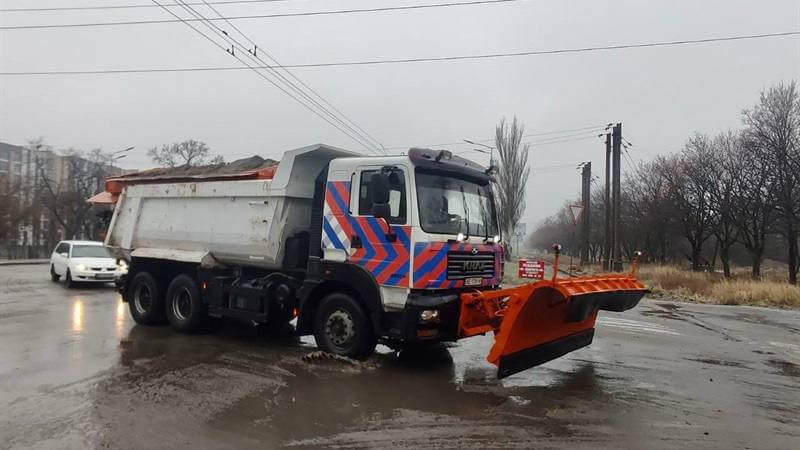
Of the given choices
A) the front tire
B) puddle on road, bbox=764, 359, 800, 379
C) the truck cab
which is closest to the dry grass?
puddle on road, bbox=764, 359, 800, 379

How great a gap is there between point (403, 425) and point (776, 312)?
53.0 feet

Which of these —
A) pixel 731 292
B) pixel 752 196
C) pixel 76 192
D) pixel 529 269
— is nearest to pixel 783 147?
pixel 752 196

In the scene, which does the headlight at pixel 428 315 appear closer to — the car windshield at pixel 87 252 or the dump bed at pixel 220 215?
the dump bed at pixel 220 215

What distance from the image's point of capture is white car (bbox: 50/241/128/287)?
17.4m

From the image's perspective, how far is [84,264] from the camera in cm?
1750

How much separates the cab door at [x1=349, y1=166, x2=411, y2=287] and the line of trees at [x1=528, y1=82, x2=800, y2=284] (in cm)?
2593

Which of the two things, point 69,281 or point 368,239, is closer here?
point 368,239

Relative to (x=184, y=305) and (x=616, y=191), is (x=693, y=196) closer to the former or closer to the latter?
(x=616, y=191)

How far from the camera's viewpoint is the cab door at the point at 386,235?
6.90m

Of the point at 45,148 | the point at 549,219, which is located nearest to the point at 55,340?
the point at 45,148

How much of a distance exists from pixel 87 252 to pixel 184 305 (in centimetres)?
1110

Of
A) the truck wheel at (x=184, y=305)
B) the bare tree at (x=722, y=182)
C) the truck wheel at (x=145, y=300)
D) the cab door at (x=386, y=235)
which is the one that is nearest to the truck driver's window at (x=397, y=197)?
the cab door at (x=386, y=235)

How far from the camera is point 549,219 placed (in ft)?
467

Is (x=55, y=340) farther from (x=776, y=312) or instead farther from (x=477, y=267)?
(x=776, y=312)
